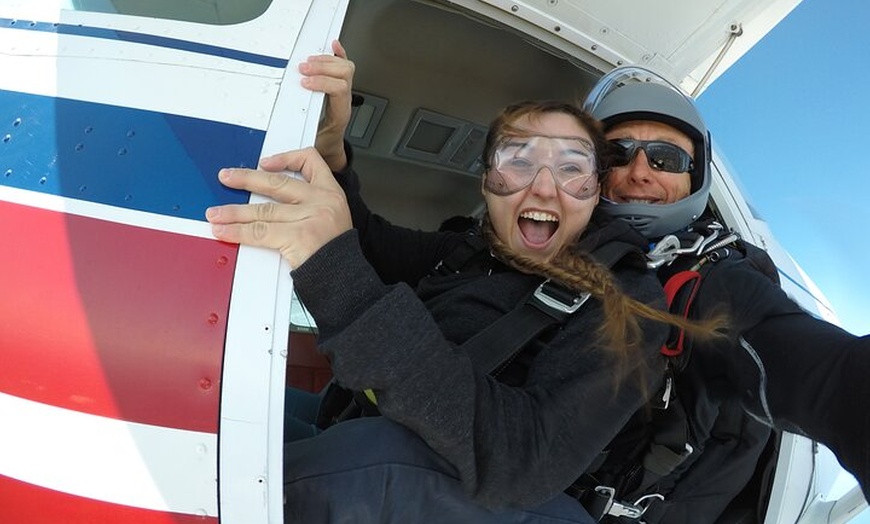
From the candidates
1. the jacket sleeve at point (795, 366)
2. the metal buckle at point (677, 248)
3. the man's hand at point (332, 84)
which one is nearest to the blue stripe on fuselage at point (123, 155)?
the man's hand at point (332, 84)

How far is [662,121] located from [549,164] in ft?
1.66

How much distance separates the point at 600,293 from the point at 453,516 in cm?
50

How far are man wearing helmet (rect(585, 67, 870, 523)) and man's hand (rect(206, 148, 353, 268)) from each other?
747mm

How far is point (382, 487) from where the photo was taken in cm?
110

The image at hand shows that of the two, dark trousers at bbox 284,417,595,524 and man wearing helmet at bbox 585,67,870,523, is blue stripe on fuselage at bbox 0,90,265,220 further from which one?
man wearing helmet at bbox 585,67,870,523

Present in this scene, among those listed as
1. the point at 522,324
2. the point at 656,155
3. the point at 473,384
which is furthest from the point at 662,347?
the point at 656,155

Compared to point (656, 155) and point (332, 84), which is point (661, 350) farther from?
point (332, 84)

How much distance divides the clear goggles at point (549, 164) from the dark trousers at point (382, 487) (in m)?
0.74

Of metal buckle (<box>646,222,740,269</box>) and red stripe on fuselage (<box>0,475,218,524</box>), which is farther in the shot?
metal buckle (<box>646,222,740,269</box>)

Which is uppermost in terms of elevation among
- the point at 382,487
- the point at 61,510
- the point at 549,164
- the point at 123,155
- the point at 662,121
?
the point at 662,121

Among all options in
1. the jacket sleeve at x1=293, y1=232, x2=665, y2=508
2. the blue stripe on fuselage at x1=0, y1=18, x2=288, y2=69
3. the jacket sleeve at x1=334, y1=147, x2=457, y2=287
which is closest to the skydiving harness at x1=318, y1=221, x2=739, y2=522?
the jacket sleeve at x1=293, y1=232, x2=665, y2=508

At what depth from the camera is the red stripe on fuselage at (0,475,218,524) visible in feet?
3.54

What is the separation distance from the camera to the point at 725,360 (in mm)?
1366

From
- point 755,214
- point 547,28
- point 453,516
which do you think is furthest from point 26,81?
point 755,214
